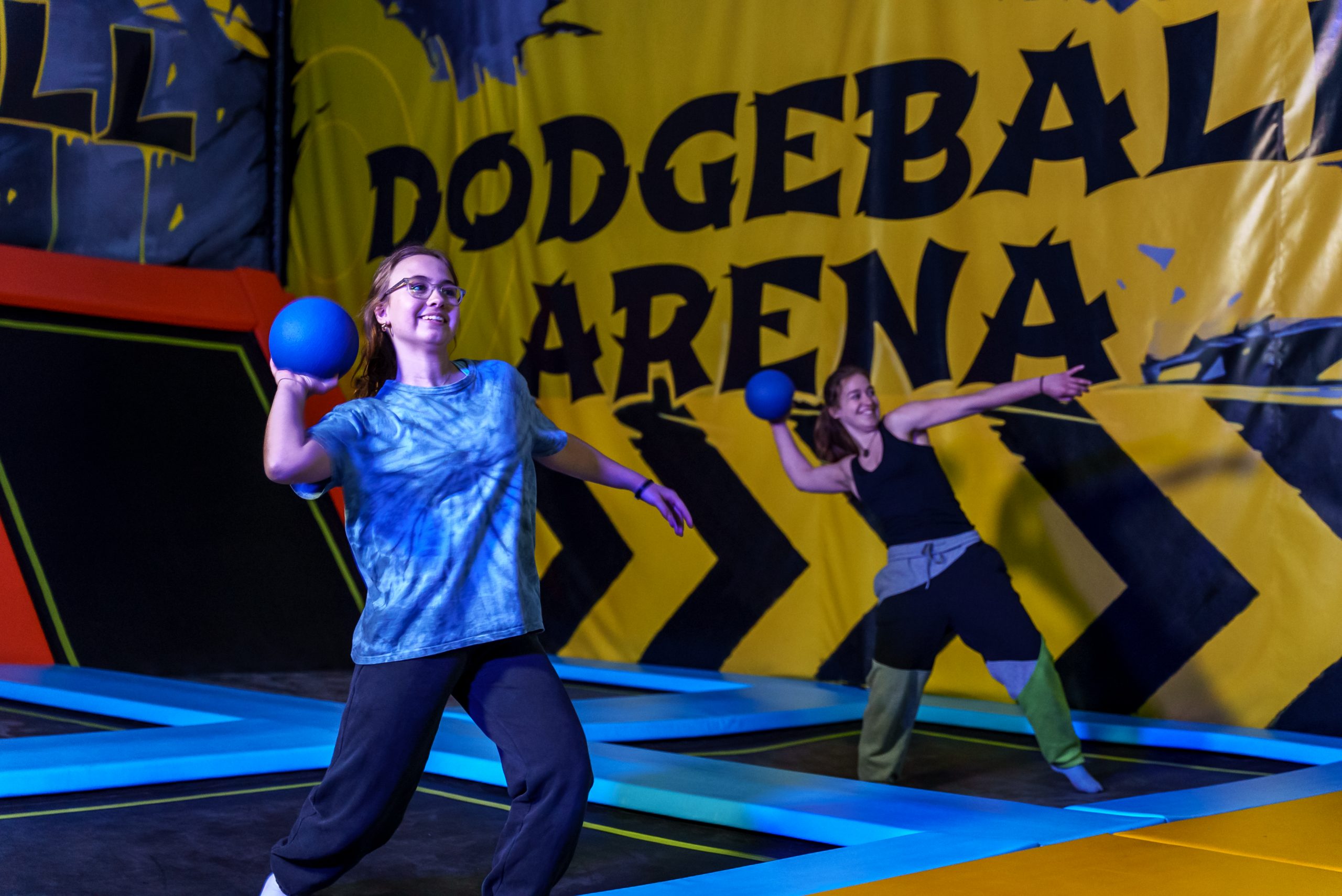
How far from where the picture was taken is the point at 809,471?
386cm

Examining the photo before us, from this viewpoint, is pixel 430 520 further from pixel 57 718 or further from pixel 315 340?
pixel 57 718

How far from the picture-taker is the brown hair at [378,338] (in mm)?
2158

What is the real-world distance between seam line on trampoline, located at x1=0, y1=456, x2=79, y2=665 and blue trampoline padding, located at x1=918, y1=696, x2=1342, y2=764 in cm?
336

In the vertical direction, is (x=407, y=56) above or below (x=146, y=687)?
above

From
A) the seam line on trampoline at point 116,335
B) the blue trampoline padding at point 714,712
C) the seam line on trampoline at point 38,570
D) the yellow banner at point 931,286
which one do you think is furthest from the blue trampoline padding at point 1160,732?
the seam line on trampoline at point 116,335

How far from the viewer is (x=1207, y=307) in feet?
14.3

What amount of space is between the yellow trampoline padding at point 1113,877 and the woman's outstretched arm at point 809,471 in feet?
5.29

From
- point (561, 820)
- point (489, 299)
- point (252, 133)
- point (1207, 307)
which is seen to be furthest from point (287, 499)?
point (561, 820)

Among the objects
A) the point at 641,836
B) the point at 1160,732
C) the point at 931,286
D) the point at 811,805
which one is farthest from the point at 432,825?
the point at 931,286

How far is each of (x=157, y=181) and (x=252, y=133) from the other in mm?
676

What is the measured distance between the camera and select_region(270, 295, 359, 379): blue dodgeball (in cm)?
215

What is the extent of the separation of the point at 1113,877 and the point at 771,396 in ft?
6.73

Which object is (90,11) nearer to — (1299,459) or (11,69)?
(11,69)

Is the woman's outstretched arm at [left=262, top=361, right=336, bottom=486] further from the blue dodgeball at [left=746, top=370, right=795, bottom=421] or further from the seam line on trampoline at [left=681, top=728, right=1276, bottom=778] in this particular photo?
the blue dodgeball at [left=746, top=370, right=795, bottom=421]
